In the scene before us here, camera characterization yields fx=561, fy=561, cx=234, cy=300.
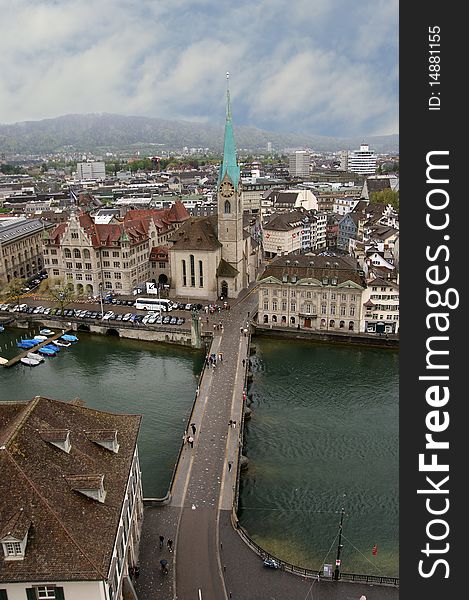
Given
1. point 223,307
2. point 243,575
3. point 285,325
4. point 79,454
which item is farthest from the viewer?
point 223,307

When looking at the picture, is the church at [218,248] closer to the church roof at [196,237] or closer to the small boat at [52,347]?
the church roof at [196,237]

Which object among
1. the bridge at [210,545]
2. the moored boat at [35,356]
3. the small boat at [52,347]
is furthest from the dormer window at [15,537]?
the small boat at [52,347]

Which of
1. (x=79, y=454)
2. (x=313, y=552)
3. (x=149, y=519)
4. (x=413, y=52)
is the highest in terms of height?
(x=413, y=52)

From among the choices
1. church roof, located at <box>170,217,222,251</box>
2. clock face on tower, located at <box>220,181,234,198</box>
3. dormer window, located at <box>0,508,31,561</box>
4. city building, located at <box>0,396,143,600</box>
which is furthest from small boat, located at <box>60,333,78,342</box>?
dormer window, located at <box>0,508,31,561</box>

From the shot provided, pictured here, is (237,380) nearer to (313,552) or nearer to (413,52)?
(313,552)

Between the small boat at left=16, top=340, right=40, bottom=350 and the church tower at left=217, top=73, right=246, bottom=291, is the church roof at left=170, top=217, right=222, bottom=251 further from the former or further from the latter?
the small boat at left=16, top=340, right=40, bottom=350

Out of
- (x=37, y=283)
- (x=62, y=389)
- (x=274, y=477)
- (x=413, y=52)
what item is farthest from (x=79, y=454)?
(x=37, y=283)
